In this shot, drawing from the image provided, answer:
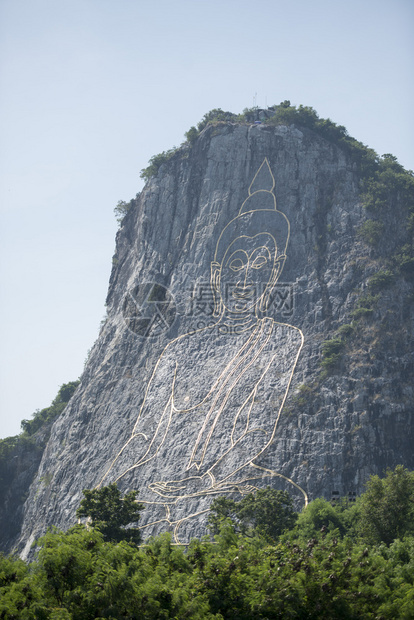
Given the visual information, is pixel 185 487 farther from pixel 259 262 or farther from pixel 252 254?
pixel 252 254

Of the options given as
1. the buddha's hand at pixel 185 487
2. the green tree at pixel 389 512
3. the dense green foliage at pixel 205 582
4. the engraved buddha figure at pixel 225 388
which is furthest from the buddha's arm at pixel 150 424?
the dense green foliage at pixel 205 582

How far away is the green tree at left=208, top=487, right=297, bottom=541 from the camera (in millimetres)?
24516

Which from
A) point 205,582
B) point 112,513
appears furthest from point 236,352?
point 205,582

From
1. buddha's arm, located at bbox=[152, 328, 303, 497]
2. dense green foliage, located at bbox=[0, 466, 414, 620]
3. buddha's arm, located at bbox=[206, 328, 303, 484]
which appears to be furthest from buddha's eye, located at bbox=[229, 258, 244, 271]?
dense green foliage, located at bbox=[0, 466, 414, 620]

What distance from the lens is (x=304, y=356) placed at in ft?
112

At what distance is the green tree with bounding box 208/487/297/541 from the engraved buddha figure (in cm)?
418

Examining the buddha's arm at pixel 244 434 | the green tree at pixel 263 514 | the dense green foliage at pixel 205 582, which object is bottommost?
the dense green foliage at pixel 205 582

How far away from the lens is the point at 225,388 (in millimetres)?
34375

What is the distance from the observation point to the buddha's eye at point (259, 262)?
37844 millimetres

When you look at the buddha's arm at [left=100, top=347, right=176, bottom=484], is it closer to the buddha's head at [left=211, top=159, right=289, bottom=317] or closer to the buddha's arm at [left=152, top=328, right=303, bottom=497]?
the buddha's arm at [left=152, top=328, right=303, bottom=497]

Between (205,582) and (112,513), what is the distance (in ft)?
33.4

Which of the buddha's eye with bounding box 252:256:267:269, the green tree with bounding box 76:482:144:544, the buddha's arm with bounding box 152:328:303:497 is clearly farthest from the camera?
the buddha's eye with bounding box 252:256:267:269

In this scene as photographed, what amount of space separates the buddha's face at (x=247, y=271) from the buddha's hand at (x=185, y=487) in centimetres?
890

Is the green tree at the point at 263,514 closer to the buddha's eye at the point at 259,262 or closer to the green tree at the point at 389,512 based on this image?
the green tree at the point at 389,512
